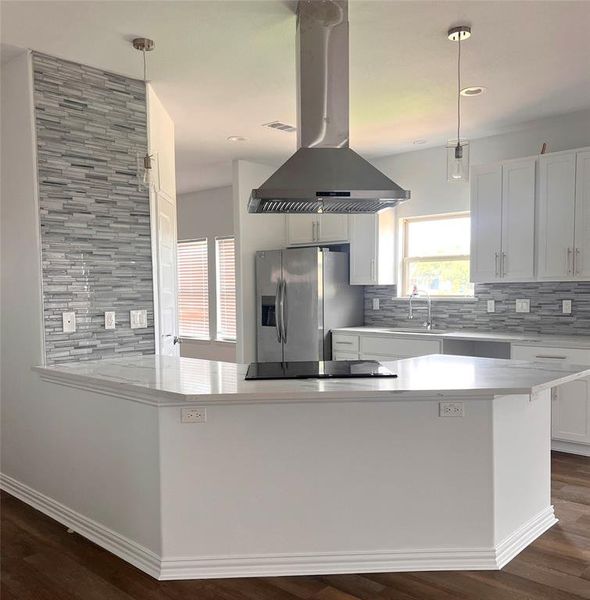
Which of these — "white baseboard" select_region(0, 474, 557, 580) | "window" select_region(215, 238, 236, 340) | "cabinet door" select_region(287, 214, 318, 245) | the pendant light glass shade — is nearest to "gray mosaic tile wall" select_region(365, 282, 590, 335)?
"cabinet door" select_region(287, 214, 318, 245)

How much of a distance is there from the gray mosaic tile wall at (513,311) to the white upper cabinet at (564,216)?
1.16ft

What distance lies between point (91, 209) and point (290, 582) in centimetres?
243

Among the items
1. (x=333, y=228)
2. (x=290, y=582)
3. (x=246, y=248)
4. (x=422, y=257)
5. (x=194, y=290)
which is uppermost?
(x=333, y=228)

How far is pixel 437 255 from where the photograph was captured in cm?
544

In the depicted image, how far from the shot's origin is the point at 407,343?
4.90 metres

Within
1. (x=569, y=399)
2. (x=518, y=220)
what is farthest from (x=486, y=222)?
(x=569, y=399)

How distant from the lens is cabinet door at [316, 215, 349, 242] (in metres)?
5.86

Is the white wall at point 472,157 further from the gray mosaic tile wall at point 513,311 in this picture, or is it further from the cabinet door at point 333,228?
the gray mosaic tile wall at point 513,311

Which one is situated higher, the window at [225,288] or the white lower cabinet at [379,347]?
the window at [225,288]

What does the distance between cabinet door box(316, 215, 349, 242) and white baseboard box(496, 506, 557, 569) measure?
351 centimetres

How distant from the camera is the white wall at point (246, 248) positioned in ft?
19.4

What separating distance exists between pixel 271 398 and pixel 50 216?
1.89 meters

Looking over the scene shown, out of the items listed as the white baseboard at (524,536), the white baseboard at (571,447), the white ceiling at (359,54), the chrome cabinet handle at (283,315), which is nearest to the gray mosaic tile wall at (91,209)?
the white ceiling at (359,54)

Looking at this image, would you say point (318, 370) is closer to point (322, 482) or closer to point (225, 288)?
point (322, 482)
